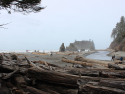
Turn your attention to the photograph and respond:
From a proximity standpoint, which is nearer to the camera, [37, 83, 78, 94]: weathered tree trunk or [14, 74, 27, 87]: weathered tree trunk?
[37, 83, 78, 94]: weathered tree trunk

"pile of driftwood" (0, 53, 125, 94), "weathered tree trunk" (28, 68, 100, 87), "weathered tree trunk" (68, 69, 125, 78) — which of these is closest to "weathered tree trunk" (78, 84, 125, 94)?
"pile of driftwood" (0, 53, 125, 94)

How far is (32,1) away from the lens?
4.41 metres

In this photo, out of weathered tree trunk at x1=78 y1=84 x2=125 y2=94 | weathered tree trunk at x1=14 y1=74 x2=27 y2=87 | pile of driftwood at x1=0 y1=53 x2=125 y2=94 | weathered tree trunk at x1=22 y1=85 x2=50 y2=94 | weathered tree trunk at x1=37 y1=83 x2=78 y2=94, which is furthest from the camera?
weathered tree trunk at x1=14 y1=74 x2=27 y2=87

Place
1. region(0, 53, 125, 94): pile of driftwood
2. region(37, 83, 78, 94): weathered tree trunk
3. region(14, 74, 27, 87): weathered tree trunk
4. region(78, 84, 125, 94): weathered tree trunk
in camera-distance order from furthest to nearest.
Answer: region(14, 74, 27, 87): weathered tree trunk, region(37, 83, 78, 94): weathered tree trunk, region(0, 53, 125, 94): pile of driftwood, region(78, 84, 125, 94): weathered tree trunk

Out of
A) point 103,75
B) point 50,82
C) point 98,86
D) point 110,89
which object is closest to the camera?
point 110,89

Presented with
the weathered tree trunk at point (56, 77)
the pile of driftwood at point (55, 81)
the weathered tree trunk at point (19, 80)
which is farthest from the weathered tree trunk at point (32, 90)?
the weathered tree trunk at point (56, 77)

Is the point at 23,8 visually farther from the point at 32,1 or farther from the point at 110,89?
the point at 110,89

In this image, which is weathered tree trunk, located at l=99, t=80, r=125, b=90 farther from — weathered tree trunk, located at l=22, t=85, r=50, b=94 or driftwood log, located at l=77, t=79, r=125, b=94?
weathered tree trunk, located at l=22, t=85, r=50, b=94

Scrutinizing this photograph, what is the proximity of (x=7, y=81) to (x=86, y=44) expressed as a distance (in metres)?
178

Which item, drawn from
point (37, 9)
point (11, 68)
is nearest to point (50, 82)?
point (11, 68)

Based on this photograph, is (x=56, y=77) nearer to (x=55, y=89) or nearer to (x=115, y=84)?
(x=55, y=89)

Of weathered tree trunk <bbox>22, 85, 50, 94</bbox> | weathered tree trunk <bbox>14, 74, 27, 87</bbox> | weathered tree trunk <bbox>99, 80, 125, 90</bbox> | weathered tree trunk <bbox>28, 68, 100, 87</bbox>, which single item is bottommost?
weathered tree trunk <bbox>22, 85, 50, 94</bbox>

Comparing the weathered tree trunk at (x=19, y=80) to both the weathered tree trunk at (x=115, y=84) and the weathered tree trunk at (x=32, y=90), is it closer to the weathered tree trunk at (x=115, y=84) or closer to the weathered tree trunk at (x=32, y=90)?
the weathered tree trunk at (x=32, y=90)

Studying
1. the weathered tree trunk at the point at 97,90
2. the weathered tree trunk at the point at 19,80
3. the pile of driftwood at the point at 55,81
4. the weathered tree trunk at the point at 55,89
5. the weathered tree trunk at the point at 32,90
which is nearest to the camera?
the weathered tree trunk at the point at 97,90
